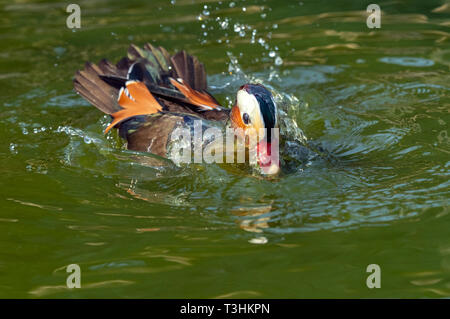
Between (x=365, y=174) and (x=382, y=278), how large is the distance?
60.5 inches

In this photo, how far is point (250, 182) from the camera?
4.86 meters

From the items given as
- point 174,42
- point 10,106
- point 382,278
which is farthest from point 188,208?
point 174,42

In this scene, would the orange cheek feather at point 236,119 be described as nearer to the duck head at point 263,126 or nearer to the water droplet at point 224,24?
the duck head at point 263,126

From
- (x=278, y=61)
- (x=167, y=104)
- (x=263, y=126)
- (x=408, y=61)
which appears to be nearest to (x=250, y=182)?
(x=263, y=126)

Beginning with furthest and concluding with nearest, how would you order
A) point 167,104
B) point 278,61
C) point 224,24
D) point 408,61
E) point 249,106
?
1. point 224,24
2. point 278,61
3. point 408,61
4. point 167,104
5. point 249,106

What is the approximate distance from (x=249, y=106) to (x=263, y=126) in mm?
212

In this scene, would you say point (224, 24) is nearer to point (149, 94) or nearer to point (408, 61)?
point (408, 61)

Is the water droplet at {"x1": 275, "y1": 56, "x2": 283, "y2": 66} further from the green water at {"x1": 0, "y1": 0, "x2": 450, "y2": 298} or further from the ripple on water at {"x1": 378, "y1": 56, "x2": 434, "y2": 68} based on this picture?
the ripple on water at {"x1": 378, "y1": 56, "x2": 434, "y2": 68}

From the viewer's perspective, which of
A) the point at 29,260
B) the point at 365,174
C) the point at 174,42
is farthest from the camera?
the point at 174,42

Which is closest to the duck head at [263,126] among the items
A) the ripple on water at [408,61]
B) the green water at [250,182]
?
the green water at [250,182]

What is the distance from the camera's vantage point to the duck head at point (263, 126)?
490 centimetres

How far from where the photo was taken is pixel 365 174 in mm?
4914

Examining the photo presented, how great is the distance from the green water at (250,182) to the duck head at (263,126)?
0.50 ft
